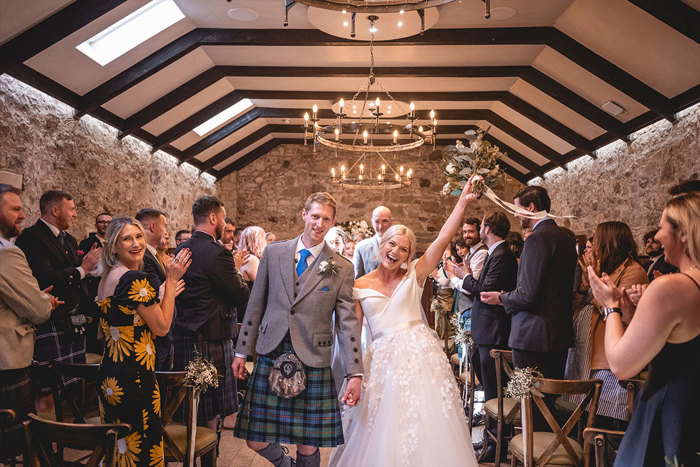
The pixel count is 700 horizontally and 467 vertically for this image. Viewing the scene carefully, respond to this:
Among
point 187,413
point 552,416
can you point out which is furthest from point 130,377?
point 552,416

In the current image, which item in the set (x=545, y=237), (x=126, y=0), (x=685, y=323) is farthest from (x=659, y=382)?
(x=126, y=0)

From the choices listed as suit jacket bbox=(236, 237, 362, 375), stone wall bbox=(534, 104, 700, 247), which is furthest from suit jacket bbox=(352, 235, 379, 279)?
stone wall bbox=(534, 104, 700, 247)

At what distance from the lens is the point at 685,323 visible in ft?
5.56

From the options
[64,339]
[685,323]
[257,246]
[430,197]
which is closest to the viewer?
[685,323]

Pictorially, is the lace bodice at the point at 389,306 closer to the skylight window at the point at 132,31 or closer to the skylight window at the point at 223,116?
the skylight window at the point at 132,31

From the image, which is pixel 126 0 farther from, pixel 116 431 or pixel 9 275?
pixel 116 431

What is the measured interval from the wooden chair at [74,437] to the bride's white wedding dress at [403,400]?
53.6 inches

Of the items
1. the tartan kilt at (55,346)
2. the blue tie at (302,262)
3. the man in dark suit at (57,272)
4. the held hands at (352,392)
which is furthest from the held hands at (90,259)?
the held hands at (352,392)

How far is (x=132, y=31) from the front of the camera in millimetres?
6340

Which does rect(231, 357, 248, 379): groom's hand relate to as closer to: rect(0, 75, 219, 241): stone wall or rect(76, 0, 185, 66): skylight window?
rect(0, 75, 219, 241): stone wall

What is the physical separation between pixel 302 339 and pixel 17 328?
5.22 ft

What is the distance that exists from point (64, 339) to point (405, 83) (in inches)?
250

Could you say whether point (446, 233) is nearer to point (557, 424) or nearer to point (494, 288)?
point (557, 424)

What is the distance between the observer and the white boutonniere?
9.25ft
